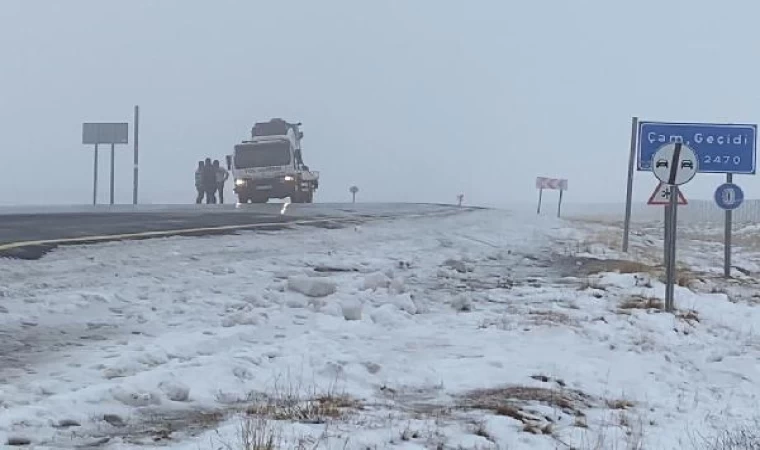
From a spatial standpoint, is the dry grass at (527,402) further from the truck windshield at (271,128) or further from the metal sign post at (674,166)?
the truck windshield at (271,128)

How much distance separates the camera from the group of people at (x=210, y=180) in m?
38.7

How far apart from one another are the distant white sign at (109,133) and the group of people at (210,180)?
11.9 m

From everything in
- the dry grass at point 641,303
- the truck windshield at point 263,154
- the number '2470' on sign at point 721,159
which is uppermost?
the truck windshield at point 263,154

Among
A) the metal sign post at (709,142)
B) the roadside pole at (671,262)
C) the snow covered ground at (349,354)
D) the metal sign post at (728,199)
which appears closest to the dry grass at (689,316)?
the snow covered ground at (349,354)

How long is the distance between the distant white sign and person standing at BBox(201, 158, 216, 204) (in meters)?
12.3

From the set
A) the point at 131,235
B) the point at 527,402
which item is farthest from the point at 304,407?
the point at 131,235

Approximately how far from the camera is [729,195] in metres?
17.0

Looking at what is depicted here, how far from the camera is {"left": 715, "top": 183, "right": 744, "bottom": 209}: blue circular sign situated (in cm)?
1691

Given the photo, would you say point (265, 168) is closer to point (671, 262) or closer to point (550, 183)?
point (550, 183)

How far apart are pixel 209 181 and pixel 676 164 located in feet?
97.9

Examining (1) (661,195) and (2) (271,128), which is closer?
(1) (661,195)

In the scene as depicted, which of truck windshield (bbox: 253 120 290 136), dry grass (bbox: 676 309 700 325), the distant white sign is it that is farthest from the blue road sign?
the distant white sign

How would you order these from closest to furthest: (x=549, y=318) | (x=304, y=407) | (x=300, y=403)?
1. (x=304, y=407)
2. (x=300, y=403)
3. (x=549, y=318)

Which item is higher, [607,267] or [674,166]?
[674,166]
